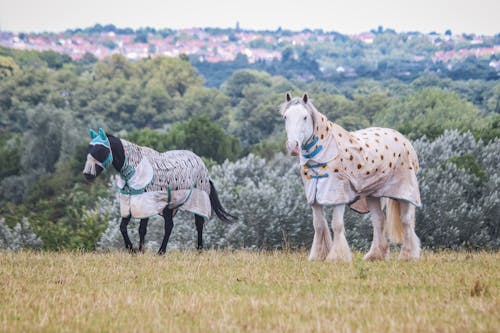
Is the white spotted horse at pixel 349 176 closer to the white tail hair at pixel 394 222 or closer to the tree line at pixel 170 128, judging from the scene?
the white tail hair at pixel 394 222

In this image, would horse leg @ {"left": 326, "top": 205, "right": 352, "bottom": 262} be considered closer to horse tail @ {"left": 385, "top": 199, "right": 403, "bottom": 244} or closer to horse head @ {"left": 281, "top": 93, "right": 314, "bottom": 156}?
horse head @ {"left": 281, "top": 93, "right": 314, "bottom": 156}

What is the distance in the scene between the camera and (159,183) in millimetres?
13891

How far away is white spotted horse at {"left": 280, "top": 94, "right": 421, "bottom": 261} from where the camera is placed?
1236 centimetres

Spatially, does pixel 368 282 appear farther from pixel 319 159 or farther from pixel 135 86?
pixel 135 86

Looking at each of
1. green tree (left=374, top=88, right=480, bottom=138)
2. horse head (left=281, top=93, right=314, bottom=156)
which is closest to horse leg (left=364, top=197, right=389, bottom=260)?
horse head (left=281, top=93, right=314, bottom=156)

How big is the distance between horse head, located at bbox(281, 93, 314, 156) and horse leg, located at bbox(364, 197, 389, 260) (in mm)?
1795

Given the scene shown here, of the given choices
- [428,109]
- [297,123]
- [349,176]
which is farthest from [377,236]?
[428,109]

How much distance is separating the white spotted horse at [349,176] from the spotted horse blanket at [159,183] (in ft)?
7.58

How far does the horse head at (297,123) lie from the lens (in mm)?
11945

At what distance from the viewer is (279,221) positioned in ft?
79.7

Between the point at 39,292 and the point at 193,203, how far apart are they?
5.18 metres

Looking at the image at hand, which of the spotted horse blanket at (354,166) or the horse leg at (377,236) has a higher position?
the spotted horse blanket at (354,166)

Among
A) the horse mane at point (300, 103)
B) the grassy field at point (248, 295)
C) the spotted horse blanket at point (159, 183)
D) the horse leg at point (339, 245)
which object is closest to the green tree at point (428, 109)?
the spotted horse blanket at point (159, 183)

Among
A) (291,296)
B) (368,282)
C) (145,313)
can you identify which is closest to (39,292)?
(145,313)
